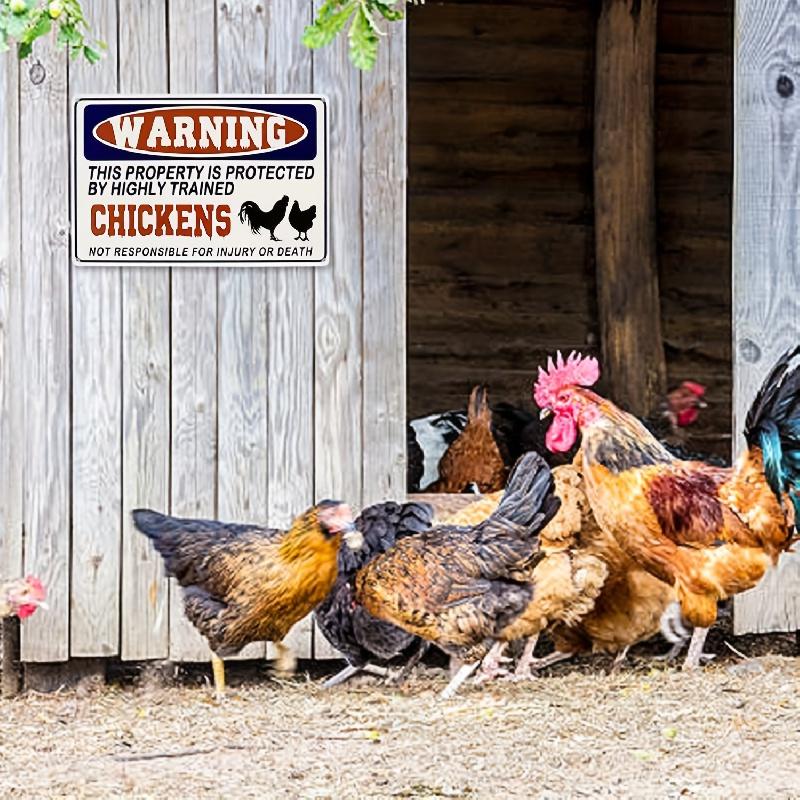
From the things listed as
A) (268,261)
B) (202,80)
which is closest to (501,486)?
(268,261)

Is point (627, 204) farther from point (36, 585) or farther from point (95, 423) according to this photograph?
point (36, 585)

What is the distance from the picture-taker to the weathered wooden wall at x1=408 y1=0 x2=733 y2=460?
12.1m

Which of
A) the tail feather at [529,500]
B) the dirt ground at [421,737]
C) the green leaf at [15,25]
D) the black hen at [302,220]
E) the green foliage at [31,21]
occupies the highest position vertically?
the green foliage at [31,21]

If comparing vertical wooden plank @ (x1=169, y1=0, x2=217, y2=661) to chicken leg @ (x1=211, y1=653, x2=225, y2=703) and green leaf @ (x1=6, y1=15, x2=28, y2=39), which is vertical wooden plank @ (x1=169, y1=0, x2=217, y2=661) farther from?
green leaf @ (x1=6, y1=15, x2=28, y2=39)

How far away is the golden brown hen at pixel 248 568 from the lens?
6715 mm

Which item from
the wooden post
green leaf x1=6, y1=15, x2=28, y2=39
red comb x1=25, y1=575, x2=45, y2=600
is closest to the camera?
green leaf x1=6, y1=15, x2=28, y2=39

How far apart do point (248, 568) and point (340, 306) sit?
1.17m

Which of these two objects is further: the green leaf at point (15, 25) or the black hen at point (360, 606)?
the black hen at point (360, 606)

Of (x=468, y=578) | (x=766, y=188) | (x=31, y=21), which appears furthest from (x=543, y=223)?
(x=31, y=21)

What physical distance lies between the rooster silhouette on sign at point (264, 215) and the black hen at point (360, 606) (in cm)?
125

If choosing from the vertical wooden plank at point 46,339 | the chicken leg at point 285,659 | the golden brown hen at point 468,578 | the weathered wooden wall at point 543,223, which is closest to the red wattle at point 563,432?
the golden brown hen at point 468,578

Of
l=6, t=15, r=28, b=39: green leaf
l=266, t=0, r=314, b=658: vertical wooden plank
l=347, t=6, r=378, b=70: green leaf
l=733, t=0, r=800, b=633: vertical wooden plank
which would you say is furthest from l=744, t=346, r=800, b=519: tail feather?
l=6, t=15, r=28, b=39: green leaf

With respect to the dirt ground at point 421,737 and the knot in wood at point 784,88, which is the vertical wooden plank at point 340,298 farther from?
the knot in wood at point 784,88

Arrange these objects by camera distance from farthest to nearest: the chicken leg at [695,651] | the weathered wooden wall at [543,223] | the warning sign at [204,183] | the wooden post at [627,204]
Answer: the weathered wooden wall at [543,223] → the wooden post at [627,204] → the chicken leg at [695,651] → the warning sign at [204,183]
